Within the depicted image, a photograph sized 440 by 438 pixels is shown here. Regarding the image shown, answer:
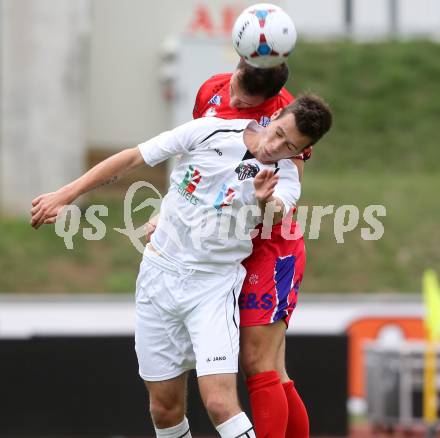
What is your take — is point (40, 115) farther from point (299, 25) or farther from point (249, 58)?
point (249, 58)

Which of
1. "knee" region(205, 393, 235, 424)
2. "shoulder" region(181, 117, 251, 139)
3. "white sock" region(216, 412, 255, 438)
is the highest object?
"shoulder" region(181, 117, 251, 139)

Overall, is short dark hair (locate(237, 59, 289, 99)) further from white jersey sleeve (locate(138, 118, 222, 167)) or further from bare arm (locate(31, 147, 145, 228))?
bare arm (locate(31, 147, 145, 228))

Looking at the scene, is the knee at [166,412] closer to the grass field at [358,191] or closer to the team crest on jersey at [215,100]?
the team crest on jersey at [215,100]

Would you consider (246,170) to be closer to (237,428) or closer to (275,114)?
(275,114)

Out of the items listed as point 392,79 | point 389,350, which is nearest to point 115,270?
point 389,350

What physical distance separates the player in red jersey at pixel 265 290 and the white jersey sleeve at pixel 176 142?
11cm

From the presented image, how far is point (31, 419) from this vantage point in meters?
9.45

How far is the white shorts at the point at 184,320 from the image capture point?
5055 millimetres

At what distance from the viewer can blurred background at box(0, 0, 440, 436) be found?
31.1 ft

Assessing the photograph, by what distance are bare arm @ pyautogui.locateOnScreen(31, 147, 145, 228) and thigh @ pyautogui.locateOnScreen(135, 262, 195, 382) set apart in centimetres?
50

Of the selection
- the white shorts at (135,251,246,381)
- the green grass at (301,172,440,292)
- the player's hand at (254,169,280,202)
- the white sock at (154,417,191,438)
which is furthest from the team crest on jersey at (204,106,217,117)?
the green grass at (301,172,440,292)

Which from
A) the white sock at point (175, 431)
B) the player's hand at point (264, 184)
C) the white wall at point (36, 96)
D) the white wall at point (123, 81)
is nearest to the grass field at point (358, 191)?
Result: the white wall at point (36, 96)

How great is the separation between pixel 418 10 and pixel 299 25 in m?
2.23

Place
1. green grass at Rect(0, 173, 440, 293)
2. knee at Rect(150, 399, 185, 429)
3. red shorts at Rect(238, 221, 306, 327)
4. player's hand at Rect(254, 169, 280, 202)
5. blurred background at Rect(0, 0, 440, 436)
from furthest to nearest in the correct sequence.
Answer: green grass at Rect(0, 173, 440, 293)
blurred background at Rect(0, 0, 440, 436)
knee at Rect(150, 399, 185, 429)
red shorts at Rect(238, 221, 306, 327)
player's hand at Rect(254, 169, 280, 202)
